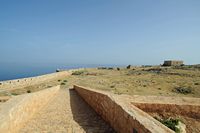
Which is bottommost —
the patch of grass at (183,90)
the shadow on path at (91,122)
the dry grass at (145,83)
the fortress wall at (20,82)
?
the patch of grass at (183,90)

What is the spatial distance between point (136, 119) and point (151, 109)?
440 centimetres

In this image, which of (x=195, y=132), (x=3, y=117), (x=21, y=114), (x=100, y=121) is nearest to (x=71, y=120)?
(x=100, y=121)

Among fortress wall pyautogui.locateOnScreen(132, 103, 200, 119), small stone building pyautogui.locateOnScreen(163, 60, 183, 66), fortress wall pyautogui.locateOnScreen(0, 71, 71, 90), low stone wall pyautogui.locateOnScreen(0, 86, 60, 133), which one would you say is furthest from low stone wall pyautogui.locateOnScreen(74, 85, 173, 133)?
small stone building pyautogui.locateOnScreen(163, 60, 183, 66)

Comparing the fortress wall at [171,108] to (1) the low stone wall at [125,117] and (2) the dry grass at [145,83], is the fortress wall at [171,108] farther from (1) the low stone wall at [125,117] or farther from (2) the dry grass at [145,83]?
(2) the dry grass at [145,83]

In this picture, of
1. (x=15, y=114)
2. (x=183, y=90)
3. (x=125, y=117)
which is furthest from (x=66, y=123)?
(x=183, y=90)

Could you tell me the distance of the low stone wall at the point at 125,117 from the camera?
13.6ft

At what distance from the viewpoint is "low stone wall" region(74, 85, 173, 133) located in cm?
414

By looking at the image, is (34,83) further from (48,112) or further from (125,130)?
(125,130)

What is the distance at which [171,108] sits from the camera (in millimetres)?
8656

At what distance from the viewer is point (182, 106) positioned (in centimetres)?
866

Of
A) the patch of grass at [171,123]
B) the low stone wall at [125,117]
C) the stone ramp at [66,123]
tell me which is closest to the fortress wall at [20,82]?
the stone ramp at [66,123]

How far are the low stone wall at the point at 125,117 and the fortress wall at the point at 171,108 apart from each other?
71.2 inches

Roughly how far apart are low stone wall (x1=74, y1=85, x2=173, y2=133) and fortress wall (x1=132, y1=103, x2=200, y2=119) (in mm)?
1807

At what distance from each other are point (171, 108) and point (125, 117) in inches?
165
